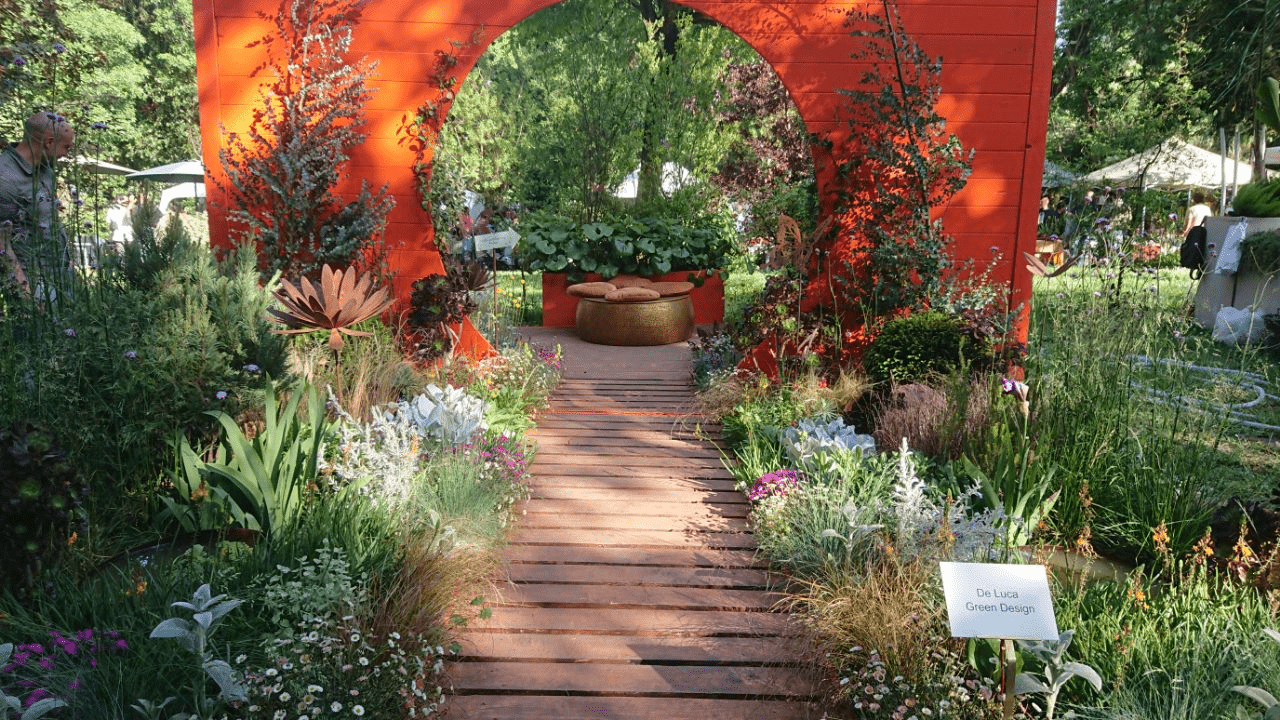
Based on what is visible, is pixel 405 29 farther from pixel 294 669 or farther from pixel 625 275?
pixel 294 669

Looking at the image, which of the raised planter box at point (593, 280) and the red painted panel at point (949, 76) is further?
the raised planter box at point (593, 280)

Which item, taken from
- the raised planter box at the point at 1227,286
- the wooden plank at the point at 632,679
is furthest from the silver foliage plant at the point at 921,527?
the raised planter box at the point at 1227,286

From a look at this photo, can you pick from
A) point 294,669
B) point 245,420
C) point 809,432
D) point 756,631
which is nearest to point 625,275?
point 809,432

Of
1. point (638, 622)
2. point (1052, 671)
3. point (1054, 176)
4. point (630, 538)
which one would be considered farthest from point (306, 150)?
point (1054, 176)

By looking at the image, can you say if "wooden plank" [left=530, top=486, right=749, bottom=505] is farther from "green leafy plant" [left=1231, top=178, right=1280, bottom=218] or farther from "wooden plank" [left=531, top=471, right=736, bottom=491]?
"green leafy plant" [left=1231, top=178, right=1280, bottom=218]

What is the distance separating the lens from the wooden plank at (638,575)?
3.39 m

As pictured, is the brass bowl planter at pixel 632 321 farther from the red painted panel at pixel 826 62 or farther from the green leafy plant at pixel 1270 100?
the green leafy plant at pixel 1270 100

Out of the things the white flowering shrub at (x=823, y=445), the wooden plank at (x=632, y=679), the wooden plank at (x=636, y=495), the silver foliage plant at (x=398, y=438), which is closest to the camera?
the wooden plank at (x=632, y=679)

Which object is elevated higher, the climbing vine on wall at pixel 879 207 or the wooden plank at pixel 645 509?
the climbing vine on wall at pixel 879 207

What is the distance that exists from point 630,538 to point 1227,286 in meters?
9.39

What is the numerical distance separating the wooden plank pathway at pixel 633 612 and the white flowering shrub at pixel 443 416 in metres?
0.50

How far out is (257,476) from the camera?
3021 mm

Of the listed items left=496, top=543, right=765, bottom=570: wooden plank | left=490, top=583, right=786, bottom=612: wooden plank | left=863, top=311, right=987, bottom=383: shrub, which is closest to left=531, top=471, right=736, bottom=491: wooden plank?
left=496, top=543, right=765, bottom=570: wooden plank

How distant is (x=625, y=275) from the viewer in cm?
941
